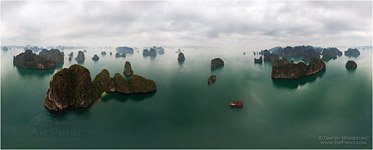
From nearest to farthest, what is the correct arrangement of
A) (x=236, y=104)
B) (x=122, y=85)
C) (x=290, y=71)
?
1. (x=236, y=104)
2. (x=122, y=85)
3. (x=290, y=71)

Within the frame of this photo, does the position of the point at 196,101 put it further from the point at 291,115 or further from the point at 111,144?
the point at 111,144

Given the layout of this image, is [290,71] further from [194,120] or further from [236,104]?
[194,120]

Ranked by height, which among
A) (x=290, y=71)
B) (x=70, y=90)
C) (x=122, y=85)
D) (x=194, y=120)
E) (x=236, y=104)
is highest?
(x=290, y=71)

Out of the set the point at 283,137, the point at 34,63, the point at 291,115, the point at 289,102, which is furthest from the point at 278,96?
the point at 34,63

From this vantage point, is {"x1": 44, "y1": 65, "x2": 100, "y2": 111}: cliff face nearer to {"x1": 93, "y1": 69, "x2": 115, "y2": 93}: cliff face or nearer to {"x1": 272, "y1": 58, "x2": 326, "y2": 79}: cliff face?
{"x1": 93, "y1": 69, "x2": 115, "y2": 93}: cliff face

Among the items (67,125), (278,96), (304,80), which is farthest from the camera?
(304,80)

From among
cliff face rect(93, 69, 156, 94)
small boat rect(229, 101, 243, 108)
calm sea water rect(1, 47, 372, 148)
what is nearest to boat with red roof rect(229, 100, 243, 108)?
small boat rect(229, 101, 243, 108)

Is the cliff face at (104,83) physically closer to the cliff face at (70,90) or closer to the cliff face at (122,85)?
the cliff face at (122,85)

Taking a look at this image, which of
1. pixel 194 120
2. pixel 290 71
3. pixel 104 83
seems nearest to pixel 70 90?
pixel 104 83

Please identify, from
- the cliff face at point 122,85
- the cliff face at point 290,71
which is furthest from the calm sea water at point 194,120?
A: the cliff face at point 290,71
